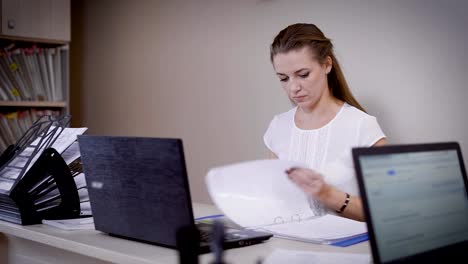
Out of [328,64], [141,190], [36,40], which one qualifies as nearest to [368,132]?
[328,64]

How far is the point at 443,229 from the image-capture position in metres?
1.19

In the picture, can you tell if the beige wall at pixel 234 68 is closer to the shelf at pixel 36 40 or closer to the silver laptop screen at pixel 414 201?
the shelf at pixel 36 40

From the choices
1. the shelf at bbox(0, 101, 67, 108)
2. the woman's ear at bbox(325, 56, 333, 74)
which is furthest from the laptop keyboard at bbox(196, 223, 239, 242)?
the shelf at bbox(0, 101, 67, 108)

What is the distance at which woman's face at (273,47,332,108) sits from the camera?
7.13 feet

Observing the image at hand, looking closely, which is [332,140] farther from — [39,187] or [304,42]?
[39,187]

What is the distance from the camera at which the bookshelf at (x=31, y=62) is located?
11.7 feet

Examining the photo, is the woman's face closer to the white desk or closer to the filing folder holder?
the white desk

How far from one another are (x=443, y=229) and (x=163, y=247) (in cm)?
64

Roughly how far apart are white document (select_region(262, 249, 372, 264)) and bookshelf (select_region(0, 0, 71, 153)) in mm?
2686

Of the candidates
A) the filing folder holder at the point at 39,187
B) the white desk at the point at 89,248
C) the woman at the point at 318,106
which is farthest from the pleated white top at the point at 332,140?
the filing folder holder at the point at 39,187

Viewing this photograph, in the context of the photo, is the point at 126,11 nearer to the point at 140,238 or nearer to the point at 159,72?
the point at 159,72

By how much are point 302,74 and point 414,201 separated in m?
1.13

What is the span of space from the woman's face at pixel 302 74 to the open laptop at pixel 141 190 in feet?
2.71

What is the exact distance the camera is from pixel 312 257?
4.24ft
